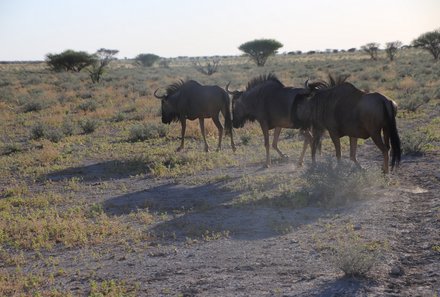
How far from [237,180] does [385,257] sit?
4676 millimetres

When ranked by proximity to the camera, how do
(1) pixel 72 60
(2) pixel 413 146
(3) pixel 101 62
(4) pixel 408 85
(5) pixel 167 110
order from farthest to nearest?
1. (1) pixel 72 60
2. (3) pixel 101 62
3. (4) pixel 408 85
4. (5) pixel 167 110
5. (2) pixel 413 146

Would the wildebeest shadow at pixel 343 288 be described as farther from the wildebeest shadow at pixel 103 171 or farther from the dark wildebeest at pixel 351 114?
the wildebeest shadow at pixel 103 171

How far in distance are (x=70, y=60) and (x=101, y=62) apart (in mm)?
11318

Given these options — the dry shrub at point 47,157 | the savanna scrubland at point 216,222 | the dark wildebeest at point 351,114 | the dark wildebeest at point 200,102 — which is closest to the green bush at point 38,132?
the savanna scrubland at point 216,222

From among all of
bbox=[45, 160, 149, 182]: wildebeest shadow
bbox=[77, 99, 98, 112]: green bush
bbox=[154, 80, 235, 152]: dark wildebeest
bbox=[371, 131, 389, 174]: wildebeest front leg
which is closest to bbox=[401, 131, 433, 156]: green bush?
bbox=[371, 131, 389, 174]: wildebeest front leg

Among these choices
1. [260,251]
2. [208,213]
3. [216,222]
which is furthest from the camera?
[208,213]

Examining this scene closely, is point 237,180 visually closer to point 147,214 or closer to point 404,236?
point 147,214

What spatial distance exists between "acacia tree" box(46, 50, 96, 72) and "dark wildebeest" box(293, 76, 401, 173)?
46.9m

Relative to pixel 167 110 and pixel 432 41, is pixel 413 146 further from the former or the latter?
pixel 432 41

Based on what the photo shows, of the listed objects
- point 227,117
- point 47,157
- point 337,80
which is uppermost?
point 337,80

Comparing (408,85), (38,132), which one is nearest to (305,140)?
(38,132)

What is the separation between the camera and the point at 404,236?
651 cm

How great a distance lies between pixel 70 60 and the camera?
54.0 meters

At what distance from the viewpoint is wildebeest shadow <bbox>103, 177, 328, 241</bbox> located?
7121mm
